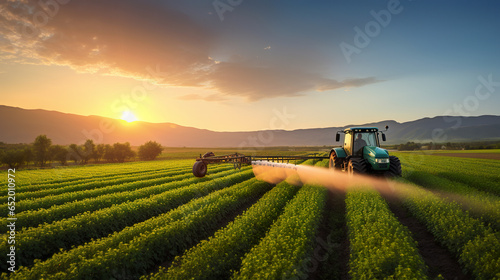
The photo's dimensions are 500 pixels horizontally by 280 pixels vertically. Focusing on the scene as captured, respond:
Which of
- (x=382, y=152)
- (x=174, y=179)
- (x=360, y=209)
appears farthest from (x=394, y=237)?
(x=174, y=179)

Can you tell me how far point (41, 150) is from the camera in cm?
6506

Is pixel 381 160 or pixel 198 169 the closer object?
pixel 381 160

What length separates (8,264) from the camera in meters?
7.92

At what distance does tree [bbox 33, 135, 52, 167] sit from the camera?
211 feet

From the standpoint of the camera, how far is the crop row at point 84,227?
27.7ft

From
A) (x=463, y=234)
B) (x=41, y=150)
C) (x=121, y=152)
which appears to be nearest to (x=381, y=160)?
(x=463, y=234)

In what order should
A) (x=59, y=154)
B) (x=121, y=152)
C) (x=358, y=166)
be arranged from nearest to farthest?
1. (x=358, y=166)
2. (x=59, y=154)
3. (x=121, y=152)

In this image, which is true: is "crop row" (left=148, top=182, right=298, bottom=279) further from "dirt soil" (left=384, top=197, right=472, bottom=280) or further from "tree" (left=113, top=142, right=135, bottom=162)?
"tree" (left=113, top=142, right=135, bottom=162)

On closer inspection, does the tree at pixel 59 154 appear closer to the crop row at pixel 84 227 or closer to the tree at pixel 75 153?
the tree at pixel 75 153

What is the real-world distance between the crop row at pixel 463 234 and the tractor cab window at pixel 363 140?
5420mm

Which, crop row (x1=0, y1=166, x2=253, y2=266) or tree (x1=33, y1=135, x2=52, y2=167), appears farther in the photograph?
tree (x1=33, y1=135, x2=52, y2=167)

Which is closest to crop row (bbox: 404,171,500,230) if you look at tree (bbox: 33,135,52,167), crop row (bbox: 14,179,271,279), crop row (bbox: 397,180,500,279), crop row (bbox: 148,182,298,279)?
crop row (bbox: 397,180,500,279)

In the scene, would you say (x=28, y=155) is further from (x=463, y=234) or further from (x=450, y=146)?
(x=450, y=146)

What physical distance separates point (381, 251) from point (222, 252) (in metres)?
4.10
